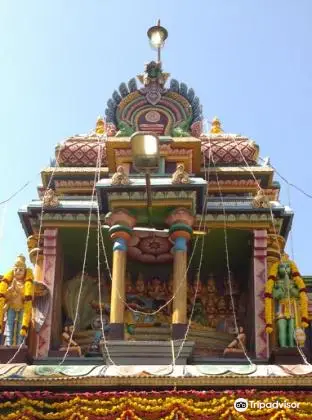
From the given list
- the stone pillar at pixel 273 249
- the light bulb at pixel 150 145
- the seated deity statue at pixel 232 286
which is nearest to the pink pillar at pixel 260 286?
the stone pillar at pixel 273 249

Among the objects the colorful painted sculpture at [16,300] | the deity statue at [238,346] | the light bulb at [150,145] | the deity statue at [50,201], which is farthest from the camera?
the deity statue at [50,201]

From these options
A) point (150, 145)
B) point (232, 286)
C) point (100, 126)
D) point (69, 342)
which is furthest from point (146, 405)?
point (100, 126)

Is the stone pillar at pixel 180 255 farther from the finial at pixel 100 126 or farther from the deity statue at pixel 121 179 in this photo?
the finial at pixel 100 126

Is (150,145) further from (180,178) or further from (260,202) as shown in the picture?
(260,202)

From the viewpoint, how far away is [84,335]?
61.5 ft

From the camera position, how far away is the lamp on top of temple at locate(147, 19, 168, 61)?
79.7 feet

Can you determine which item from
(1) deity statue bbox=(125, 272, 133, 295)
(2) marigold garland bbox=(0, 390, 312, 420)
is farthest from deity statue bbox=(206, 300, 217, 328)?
(2) marigold garland bbox=(0, 390, 312, 420)

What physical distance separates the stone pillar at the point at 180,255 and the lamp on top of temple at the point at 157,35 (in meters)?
7.94

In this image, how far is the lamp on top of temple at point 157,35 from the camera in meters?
24.3

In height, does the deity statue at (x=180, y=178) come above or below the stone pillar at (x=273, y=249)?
above

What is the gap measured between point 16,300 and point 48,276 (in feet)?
4.45

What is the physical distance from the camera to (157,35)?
79.9 feet

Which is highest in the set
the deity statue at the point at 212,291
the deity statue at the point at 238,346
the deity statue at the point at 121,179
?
the deity statue at the point at 121,179

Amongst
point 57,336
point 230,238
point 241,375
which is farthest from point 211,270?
point 241,375
